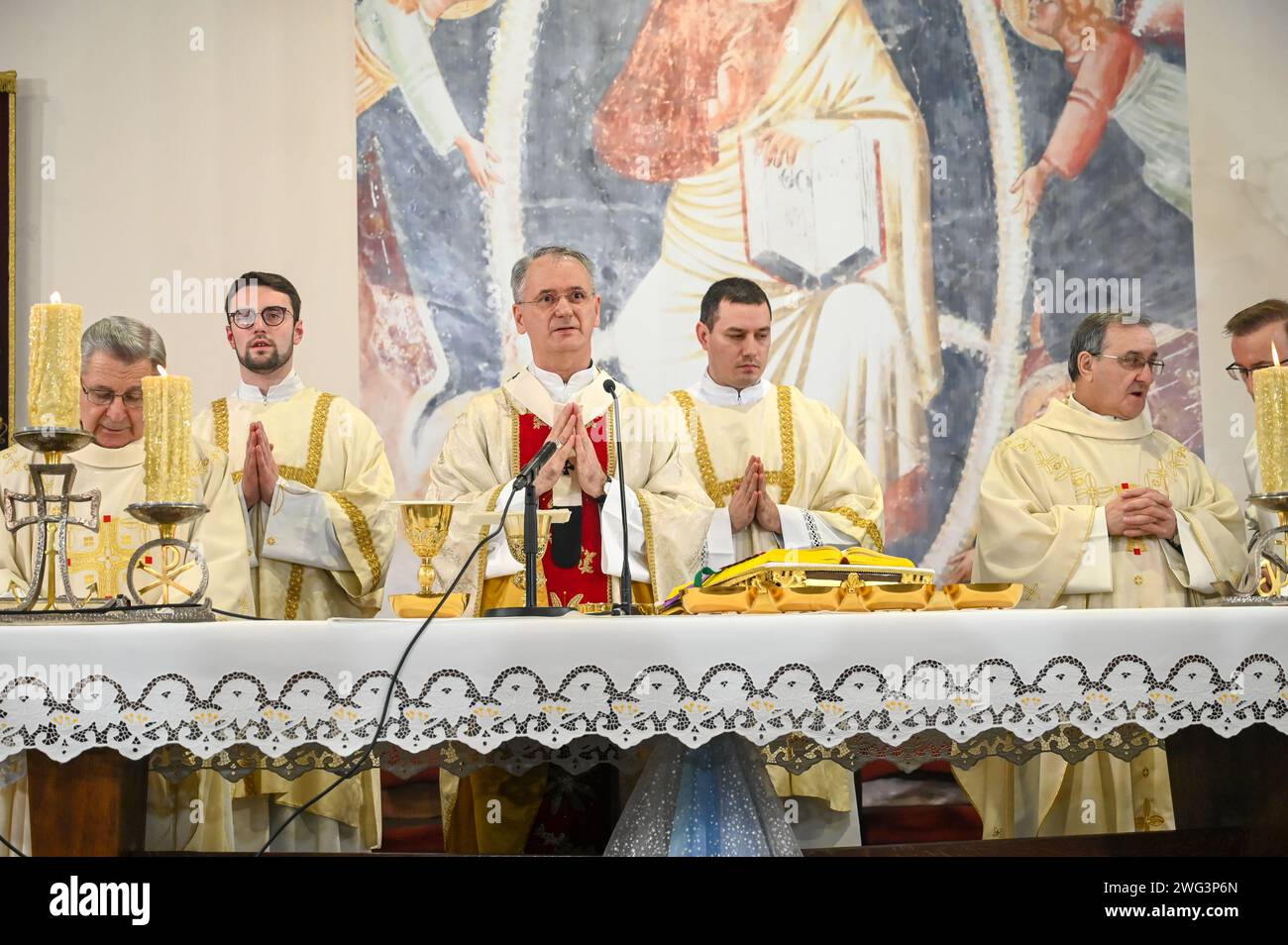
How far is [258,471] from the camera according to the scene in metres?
4.94

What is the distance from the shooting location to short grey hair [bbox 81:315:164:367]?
5.05m

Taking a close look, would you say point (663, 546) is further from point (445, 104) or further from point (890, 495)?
point (445, 104)

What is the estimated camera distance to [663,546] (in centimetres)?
439

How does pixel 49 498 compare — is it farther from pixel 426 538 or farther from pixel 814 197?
pixel 814 197

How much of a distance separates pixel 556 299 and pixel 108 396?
1537 millimetres

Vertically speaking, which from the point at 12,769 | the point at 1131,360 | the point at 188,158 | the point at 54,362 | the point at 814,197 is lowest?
the point at 12,769

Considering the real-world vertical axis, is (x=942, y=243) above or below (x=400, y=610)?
above

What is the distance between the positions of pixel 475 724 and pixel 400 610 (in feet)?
1.83

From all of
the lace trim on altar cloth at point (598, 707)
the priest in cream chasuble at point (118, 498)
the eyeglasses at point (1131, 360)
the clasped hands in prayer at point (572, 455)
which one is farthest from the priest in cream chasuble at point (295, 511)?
the eyeglasses at point (1131, 360)

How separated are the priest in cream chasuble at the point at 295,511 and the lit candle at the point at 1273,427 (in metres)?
3.01

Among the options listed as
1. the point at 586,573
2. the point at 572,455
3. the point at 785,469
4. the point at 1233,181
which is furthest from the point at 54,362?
the point at 1233,181

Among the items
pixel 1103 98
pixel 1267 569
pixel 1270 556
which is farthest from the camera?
pixel 1103 98

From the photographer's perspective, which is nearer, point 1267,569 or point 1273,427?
point 1273,427
